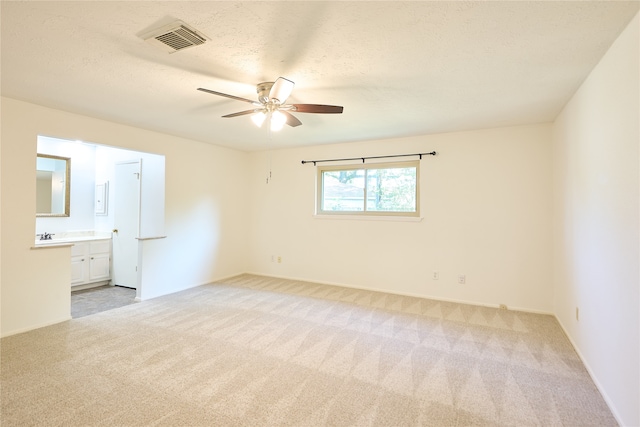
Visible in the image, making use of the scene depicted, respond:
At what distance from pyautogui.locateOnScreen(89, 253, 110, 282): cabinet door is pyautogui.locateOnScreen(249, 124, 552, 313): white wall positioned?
3053 millimetres

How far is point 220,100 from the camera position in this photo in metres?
2.95

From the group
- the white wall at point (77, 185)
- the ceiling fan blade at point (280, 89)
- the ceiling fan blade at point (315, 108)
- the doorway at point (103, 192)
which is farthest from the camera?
the white wall at point (77, 185)

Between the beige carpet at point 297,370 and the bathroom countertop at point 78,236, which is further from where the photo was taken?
the bathroom countertop at point 78,236

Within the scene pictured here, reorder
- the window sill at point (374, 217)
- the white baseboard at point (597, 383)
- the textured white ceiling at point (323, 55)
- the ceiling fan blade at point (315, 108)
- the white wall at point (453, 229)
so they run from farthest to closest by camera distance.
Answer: the window sill at point (374, 217) → the white wall at point (453, 229) → the ceiling fan blade at point (315, 108) → the white baseboard at point (597, 383) → the textured white ceiling at point (323, 55)

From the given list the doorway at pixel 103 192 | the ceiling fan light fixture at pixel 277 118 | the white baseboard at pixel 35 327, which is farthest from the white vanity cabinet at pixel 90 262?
the ceiling fan light fixture at pixel 277 118

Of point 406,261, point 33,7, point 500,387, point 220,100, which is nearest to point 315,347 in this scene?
point 500,387

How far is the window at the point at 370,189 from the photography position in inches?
179

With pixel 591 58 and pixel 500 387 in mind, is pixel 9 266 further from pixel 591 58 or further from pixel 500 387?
pixel 591 58

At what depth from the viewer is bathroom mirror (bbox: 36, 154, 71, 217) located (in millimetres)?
4488

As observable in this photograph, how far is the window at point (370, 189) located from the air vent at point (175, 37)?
10.8 ft

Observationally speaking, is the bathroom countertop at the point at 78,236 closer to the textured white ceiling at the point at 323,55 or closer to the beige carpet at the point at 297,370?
the beige carpet at the point at 297,370

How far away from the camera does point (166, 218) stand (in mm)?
4426

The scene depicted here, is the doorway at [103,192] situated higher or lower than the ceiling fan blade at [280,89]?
lower

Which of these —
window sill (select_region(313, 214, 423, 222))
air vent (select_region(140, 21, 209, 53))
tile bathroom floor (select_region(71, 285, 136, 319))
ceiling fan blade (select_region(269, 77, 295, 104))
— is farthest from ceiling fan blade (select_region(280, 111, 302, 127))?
tile bathroom floor (select_region(71, 285, 136, 319))
